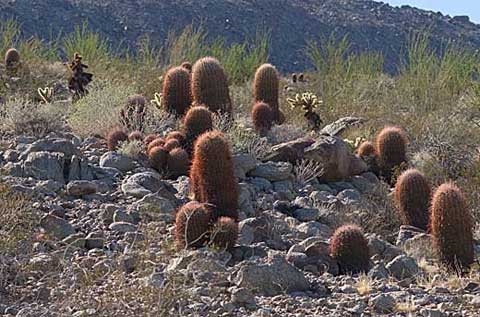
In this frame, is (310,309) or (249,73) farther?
(249,73)

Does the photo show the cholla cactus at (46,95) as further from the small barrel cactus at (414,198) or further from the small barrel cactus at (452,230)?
the small barrel cactus at (452,230)

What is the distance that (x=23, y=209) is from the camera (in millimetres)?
7352

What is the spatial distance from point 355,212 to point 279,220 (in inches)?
40.8

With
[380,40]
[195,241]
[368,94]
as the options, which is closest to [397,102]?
[368,94]

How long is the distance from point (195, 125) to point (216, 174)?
1.88 metres

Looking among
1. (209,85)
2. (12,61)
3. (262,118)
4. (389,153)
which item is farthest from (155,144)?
(12,61)

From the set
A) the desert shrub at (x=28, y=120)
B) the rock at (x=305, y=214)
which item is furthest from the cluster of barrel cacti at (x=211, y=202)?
the desert shrub at (x=28, y=120)

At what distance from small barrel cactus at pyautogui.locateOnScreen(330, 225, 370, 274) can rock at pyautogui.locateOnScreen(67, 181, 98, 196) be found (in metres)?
2.24

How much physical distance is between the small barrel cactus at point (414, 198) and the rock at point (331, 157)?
49.3 inches

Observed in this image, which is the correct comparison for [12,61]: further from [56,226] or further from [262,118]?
[56,226]

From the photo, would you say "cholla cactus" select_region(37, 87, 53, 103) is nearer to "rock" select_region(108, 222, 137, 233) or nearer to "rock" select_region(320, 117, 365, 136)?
"rock" select_region(320, 117, 365, 136)

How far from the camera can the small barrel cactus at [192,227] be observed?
7148 mm

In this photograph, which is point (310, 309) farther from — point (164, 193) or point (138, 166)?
point (138, 166)

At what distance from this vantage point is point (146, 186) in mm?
8461
